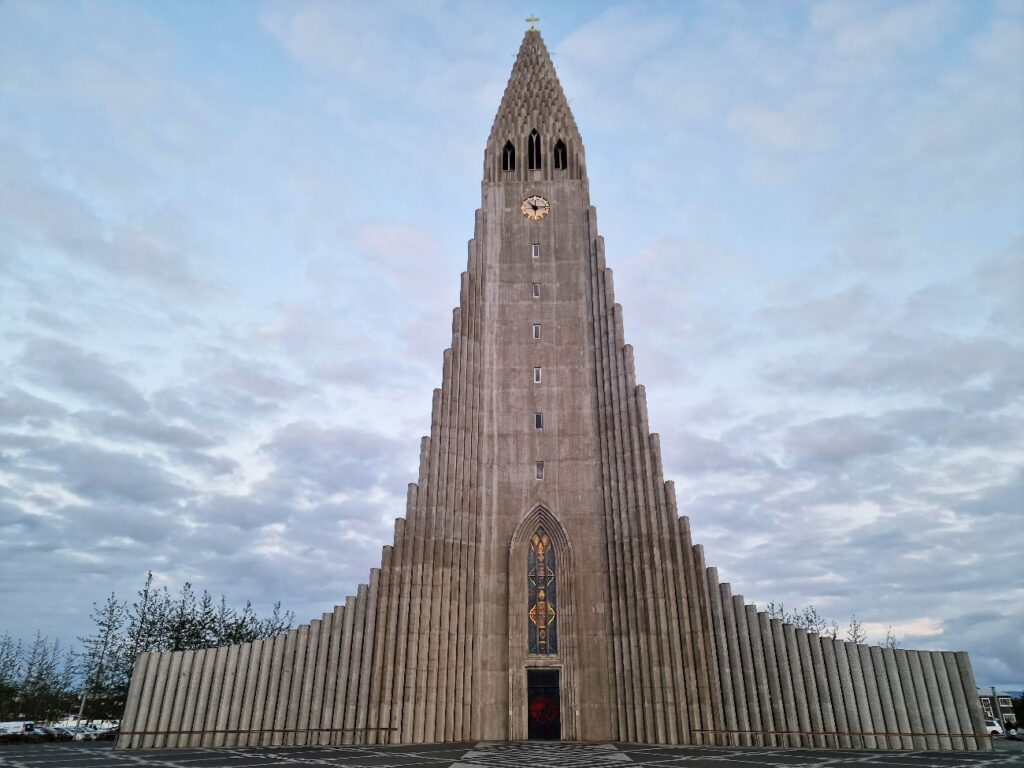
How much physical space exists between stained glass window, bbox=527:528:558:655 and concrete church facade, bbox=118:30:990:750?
2.6 inches

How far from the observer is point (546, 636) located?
2767 centimetres

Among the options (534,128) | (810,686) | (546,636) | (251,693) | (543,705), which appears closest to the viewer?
(810,686)

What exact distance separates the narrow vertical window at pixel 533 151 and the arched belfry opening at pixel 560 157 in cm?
103

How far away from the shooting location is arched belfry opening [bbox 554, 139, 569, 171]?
124 feet

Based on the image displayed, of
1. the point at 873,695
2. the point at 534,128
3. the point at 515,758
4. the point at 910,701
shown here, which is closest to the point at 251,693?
the point at 515,758

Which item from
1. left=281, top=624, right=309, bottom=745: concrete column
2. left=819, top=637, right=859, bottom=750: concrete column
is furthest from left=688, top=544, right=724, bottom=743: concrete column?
left=281, top=624, right=309, bottom=745: concrete column

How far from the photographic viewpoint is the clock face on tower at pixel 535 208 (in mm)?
36062

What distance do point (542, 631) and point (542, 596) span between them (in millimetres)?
1470

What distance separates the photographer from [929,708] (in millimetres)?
23016

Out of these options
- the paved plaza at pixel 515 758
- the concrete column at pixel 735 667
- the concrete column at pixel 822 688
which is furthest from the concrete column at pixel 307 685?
the concrete column at pixel 822 688

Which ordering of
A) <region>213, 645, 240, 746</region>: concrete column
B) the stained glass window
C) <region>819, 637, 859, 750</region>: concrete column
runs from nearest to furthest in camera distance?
1. <region>819, 637, 859, 750</region>: concrete column
2. <region>213, 645, 240, 746</region>: concrete column
3. the stained glass window

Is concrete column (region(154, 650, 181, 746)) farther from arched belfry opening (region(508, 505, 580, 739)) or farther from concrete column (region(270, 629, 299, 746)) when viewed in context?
arched belfry opening (region(508, 505, 580, 739))

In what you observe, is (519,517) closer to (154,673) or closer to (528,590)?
(528,590)

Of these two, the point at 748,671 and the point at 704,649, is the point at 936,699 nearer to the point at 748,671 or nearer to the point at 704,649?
the point at 748,671
